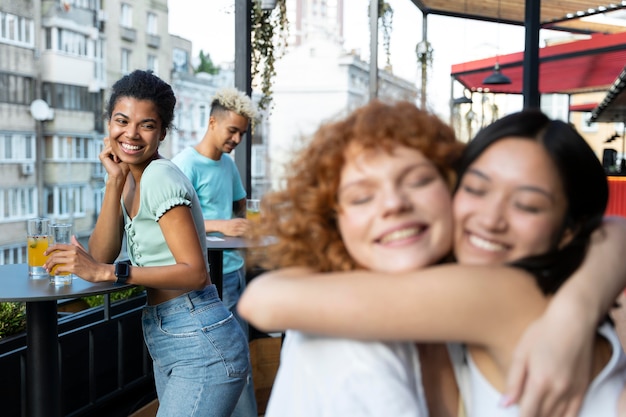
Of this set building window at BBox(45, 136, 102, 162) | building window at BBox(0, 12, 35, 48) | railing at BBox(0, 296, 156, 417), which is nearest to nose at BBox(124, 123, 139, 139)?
railing at BBox(0, 296, 156, 417)

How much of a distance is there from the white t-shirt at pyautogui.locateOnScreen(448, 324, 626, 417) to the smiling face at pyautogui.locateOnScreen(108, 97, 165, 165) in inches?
51.4

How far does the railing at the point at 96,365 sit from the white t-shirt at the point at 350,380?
198 cm

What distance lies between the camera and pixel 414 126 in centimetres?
87

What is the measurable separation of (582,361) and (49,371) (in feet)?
5.29

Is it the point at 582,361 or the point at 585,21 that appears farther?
the point at 585,21

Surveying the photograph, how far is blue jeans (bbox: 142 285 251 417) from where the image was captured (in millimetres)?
1758

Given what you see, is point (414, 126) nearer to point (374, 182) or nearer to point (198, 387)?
point (374, 182)

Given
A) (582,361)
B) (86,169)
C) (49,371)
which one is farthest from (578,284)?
(86,169)

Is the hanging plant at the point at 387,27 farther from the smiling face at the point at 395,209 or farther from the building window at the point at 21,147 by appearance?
the smiling face at the point at 395,209

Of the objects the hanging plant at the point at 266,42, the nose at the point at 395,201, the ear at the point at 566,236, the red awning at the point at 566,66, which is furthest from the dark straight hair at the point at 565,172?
the red awning at the point at 566,66

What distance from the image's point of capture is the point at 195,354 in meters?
1.76

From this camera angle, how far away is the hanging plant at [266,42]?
4.45 m

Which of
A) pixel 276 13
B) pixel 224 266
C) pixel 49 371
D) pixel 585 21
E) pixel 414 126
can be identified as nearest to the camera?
pixel 414 126

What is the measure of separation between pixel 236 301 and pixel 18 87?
4.62 metres
